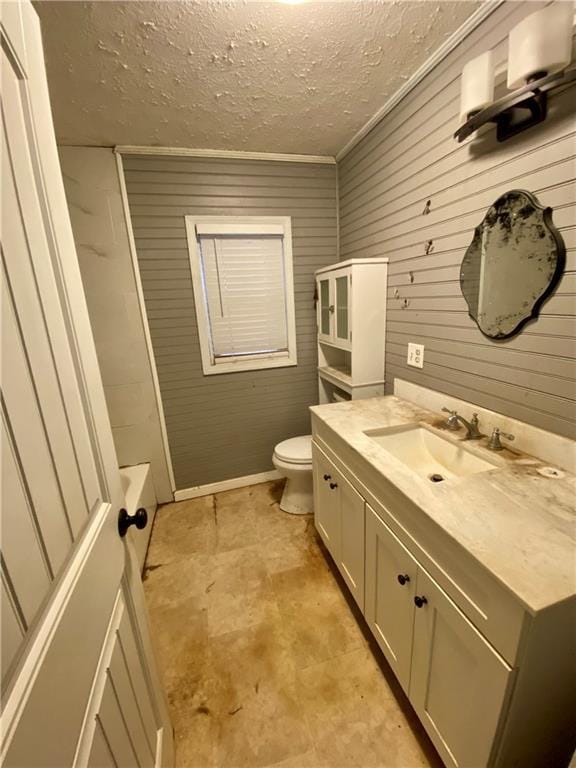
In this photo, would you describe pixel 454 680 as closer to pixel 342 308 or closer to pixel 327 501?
pixel 327 501

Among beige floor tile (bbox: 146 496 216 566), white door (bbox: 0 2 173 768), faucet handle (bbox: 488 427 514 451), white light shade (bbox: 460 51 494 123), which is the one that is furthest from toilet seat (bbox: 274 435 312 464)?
white light shade (bbox: 460 51 494 123)

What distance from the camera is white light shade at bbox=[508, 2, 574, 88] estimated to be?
32.3 inches

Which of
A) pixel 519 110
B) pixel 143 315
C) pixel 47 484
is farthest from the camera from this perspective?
pixel 143 315

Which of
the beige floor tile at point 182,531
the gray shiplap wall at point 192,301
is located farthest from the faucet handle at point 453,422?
the beige floor tile at point 182,531

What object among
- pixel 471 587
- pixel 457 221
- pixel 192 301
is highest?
pixel 457 221

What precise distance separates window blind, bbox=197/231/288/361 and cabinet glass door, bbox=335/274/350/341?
18.8 inches

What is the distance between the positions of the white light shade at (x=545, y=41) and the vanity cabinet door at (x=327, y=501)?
1.50 meters

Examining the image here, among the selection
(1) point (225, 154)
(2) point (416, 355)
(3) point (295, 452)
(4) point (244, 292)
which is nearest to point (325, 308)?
(4) point (244, 292)

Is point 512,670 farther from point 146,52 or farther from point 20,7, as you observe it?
point 146,52

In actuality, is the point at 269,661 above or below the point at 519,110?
below

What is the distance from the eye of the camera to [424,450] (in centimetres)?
140

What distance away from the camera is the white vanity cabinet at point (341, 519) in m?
1.34

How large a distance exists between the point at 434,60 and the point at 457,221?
25.5 inches

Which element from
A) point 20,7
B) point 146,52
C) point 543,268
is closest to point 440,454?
point 543,268
